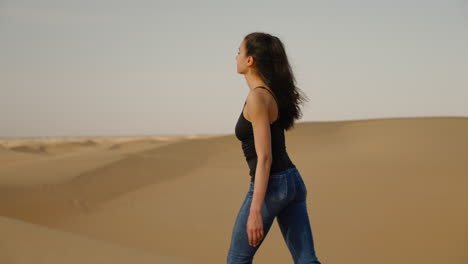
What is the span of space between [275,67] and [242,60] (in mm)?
177

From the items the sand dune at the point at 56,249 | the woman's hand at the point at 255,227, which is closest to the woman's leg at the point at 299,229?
the woman's hand at the point at 255,227

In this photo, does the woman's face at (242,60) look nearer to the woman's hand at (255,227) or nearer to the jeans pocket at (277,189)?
the jeans pocket at (277,189)

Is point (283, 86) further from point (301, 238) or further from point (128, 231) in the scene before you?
point (128, 231)

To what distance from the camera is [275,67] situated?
8.98 ft

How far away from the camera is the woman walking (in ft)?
8.34

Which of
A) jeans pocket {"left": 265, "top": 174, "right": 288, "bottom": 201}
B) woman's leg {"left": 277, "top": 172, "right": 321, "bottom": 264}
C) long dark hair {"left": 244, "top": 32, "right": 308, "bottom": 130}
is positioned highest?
long dark hair {"left": 244, "top": 32, "right": 308, "bottom": 130}

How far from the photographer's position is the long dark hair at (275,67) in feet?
8.89

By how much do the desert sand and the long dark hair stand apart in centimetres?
215

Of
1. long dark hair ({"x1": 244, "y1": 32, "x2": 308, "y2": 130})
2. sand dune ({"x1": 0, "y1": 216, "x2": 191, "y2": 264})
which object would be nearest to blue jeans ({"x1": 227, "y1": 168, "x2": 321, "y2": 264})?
long dark hair ({"x1": 244, "y1": 32, "x2": 308, "y2": 130})

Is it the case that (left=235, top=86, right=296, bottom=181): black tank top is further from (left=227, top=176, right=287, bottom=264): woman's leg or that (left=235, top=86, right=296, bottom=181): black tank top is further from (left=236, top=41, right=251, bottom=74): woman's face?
(left=236, top=41, right=251, bottom=74): woman's face

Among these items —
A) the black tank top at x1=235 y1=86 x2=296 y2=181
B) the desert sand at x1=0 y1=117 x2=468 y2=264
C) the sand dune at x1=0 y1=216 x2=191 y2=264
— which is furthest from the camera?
the desert sand at x1=0 y1=117 x2=468 y2=264

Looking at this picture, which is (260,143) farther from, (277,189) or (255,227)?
(255,227)

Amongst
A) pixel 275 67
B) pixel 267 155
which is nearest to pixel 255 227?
pixel 267 155

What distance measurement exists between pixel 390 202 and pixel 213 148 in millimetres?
8059
